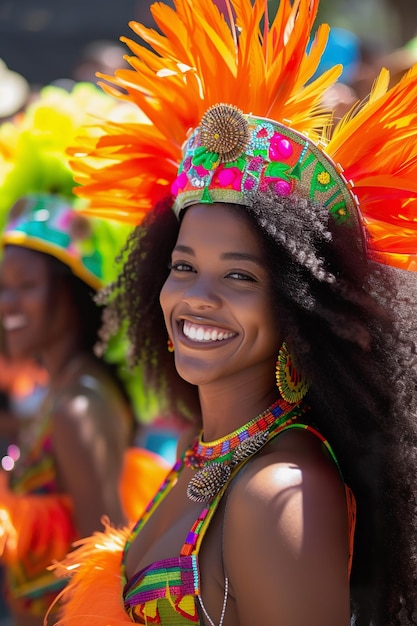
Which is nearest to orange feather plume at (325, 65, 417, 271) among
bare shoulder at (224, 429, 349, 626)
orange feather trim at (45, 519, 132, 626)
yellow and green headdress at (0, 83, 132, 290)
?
bare shoulder at (224, 429, 349, 626)

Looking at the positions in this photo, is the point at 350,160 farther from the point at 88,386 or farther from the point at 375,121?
the point at 88,386

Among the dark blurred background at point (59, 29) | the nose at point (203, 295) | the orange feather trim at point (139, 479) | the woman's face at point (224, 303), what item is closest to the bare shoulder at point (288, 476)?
the woman's face at point (224, 303)

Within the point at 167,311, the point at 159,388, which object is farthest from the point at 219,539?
the point at 159,388

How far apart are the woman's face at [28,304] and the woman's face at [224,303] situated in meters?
1.77

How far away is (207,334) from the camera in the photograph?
6.74 feet

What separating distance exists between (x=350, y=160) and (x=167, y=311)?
0.59 m

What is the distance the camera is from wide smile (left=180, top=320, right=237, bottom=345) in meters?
2.04

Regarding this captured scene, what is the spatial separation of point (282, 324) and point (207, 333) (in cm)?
18

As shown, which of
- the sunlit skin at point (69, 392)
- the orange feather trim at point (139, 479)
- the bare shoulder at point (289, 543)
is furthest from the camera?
the orange feather trim at point (139, 479)

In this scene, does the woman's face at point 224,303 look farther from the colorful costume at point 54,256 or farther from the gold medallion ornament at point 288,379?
the colorful costume at point 54,256

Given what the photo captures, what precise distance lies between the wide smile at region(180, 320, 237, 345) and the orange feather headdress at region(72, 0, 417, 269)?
0.31 metres

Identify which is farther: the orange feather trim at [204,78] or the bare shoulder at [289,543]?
the orange feather trim at [204,78]

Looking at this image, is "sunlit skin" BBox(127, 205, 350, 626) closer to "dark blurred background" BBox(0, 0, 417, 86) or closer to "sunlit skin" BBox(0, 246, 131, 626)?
"sunlit skin" BBox(0, 246, 131, 626)

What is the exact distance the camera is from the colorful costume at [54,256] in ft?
11.4
